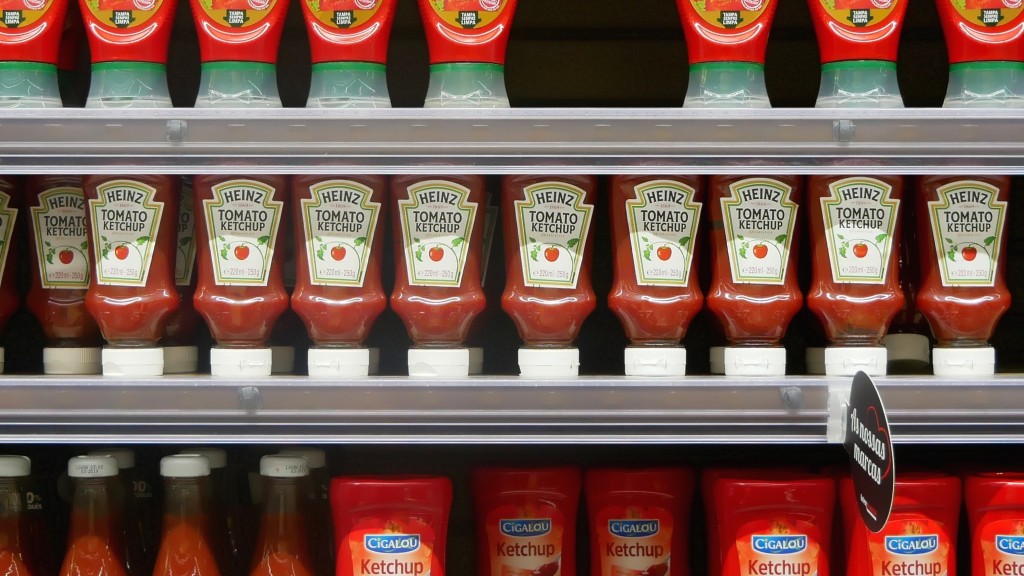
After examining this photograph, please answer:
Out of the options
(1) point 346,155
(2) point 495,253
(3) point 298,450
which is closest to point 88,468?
(3) point 298,450

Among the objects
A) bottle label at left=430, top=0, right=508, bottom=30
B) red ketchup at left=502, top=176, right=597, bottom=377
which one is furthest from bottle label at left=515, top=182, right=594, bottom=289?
bottle label at left=430, top=0, right=508, bottom=30

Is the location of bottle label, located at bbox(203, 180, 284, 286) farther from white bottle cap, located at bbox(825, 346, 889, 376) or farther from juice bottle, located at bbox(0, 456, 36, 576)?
white bottle cap, located at bbox(825, 346, 889, 376)

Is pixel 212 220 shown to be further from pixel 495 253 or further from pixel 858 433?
pixel 858 433

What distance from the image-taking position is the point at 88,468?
137 cm

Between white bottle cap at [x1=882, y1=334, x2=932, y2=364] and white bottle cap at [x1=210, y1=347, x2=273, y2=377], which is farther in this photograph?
white bottle cap at [x1=882, y1=334, x2=932, y2=364]

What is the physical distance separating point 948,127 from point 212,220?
3.22 feet

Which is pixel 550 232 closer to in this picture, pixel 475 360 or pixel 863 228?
pixel 475 360

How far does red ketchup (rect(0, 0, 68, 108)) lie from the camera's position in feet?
4.57

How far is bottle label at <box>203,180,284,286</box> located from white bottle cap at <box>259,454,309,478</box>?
247 millimetres

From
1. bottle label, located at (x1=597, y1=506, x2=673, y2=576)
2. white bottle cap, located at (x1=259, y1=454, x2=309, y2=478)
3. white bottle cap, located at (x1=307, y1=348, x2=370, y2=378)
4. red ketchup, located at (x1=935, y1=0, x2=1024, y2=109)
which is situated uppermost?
red ketchup, located at (x1=935, y1=0, x2=1024, y2=109)

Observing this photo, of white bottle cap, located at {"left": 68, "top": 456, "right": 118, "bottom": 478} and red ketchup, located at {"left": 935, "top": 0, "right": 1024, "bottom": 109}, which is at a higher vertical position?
red ketchup, located at {"left": 935, "top": 0, "right": 1024, "bottom": 109}

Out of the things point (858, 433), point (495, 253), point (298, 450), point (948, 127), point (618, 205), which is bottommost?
point (298, 450)

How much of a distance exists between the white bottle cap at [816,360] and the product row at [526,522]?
0.53 ft

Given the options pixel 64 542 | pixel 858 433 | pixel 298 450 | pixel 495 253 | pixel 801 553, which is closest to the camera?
pixel 858 433
